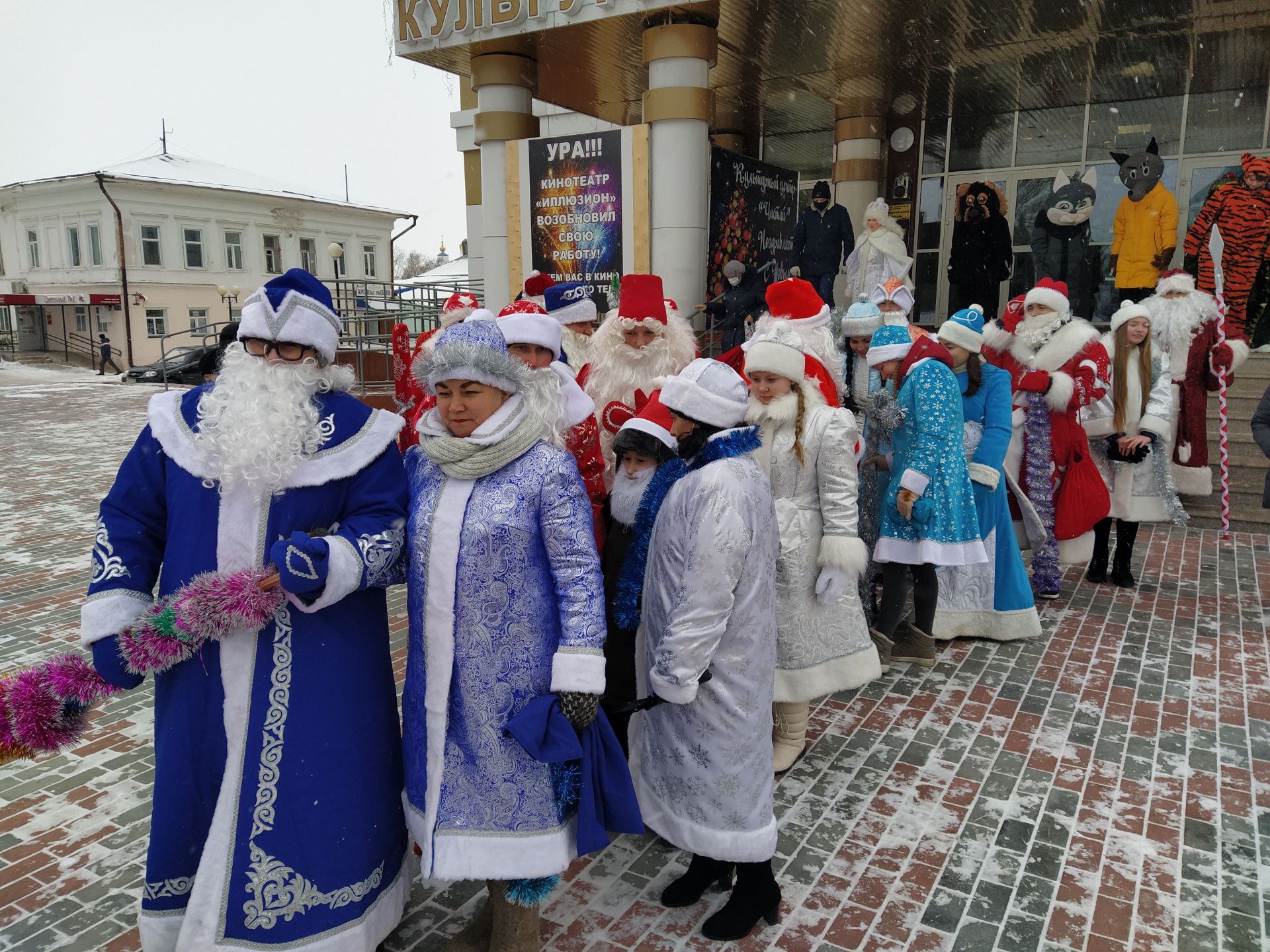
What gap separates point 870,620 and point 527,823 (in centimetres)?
344

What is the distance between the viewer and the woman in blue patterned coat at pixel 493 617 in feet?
7.48

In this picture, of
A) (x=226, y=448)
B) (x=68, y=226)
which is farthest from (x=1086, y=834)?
(x=68, y=226)

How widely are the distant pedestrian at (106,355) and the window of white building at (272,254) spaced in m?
7.96

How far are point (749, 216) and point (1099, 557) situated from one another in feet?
20.7

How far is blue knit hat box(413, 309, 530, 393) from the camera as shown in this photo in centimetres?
228

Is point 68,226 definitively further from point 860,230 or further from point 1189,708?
point 1189,708

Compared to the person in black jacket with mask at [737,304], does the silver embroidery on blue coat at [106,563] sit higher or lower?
lower

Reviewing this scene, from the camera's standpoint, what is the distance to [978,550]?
465 cm

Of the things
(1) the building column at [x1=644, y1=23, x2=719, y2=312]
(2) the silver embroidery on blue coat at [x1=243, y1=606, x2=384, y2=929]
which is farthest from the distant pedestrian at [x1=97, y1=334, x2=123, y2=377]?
(2) the silver embroidery on blue coat at [x1=243, y1=606, x2=384, y2=929]

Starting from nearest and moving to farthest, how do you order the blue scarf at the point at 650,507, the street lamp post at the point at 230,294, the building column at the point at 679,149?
the blue scarf at the point at 650,507
the building column at the point at 679,149
the street lamp post at the point at 230,294

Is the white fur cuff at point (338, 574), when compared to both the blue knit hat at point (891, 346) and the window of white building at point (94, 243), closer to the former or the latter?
the blue knit hat at point (891, 346)

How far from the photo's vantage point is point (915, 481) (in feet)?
14.7

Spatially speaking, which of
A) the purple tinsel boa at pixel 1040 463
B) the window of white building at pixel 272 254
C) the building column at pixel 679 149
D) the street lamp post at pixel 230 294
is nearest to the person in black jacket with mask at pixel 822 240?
the building column at pixel 679 149

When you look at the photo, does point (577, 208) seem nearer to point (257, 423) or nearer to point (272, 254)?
point (257, 423)
